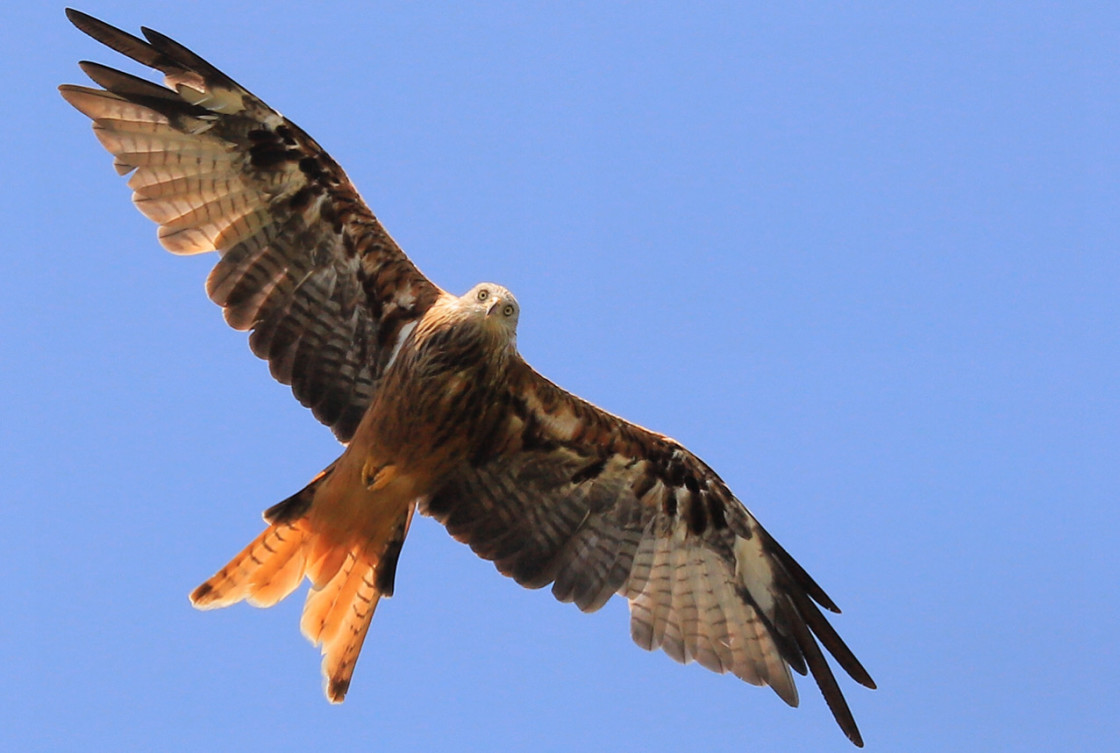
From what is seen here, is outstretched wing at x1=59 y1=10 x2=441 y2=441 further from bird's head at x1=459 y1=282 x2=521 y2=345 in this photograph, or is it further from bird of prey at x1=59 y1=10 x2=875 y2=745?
bird's head at x1=459 y1=282 x2=521 y2=345

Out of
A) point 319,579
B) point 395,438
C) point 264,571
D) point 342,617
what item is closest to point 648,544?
point 395,438

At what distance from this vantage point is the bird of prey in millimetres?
10352

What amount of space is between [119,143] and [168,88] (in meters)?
0.45

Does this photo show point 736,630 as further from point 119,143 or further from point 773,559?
point 119,143

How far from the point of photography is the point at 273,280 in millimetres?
10773

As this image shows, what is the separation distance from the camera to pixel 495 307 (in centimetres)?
1005

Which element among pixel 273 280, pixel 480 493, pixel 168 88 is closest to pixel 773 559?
pixel 480 493

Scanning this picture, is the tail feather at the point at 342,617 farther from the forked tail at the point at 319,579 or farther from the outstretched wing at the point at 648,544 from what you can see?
the outstretched wing at the point at 648,544

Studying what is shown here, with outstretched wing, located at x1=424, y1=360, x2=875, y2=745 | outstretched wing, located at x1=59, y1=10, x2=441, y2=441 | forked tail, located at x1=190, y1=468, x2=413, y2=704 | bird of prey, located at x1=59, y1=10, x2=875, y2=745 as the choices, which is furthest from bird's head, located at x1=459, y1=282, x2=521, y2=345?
forked tail, located at x1=190, y1=468, x2=413, y2=704

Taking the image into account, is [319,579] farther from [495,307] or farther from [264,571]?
[495,307]

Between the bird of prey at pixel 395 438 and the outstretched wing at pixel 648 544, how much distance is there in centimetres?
1

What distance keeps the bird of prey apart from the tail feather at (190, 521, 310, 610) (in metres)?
0.01

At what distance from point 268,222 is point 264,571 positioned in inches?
84.5

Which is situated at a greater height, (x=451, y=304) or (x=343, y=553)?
(x=451, y=304)
